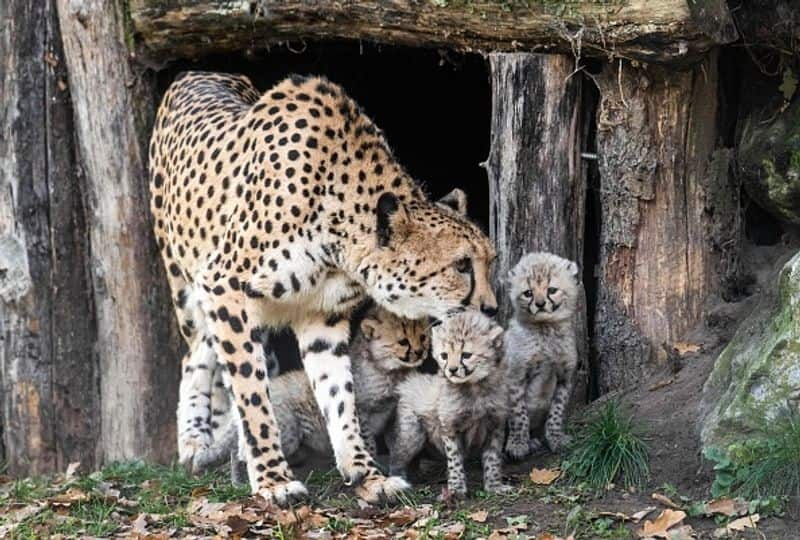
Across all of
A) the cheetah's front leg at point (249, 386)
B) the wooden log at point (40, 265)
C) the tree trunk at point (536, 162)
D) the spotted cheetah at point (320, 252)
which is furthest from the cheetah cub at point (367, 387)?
the wooden log at point (40, 265)

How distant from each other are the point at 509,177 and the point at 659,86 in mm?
910

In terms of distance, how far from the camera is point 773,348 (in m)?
6.03

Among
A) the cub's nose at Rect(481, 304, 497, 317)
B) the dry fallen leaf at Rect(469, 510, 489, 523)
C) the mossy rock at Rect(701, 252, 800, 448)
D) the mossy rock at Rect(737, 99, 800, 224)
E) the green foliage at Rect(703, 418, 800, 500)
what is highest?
the mossy rock at Rect(737, 99, 800, 224)

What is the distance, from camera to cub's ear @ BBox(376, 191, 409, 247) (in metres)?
6.69

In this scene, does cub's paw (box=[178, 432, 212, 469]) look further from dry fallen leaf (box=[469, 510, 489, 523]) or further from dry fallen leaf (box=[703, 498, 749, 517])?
dry fallen leaf (box=[703, 498, 749, 517])

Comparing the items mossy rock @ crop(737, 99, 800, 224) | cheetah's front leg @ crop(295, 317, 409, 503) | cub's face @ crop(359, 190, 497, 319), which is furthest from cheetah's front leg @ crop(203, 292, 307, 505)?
mossy rock @ crop(737, 99, 800, 224)

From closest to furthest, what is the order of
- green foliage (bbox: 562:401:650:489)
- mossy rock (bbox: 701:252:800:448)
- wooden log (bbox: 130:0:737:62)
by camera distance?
mossy rock (bbox: 701:252:800:448) < wooden log (bbox: 130:0:737:62) < green foliage (bbox: 562:401:650:489)

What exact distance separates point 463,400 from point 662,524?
1.24 metres

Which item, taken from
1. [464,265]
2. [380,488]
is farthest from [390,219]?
[380,488]

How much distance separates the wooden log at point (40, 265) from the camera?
8164 mm

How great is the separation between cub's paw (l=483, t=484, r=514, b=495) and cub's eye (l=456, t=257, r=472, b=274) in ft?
3.43

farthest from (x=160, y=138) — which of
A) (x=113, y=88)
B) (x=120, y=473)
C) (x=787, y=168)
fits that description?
(x=787, y=168)

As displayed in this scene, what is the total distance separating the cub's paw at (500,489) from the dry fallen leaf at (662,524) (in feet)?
2.78

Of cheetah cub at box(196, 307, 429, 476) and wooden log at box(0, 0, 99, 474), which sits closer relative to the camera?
cheetah cub at box(196, 307, 429, 476)
